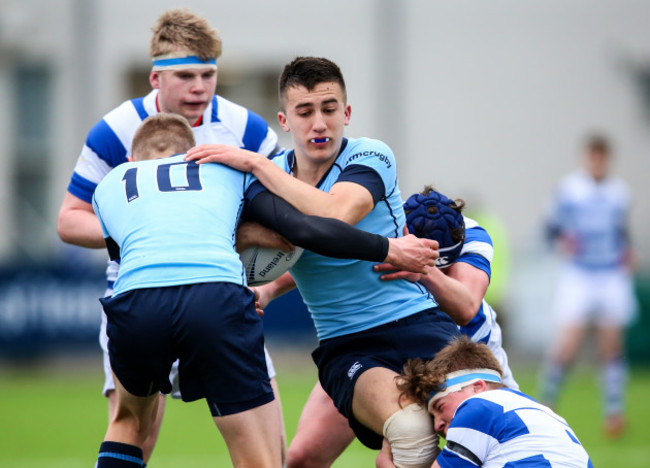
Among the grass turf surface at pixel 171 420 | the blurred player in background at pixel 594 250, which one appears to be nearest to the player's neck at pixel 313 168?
the grass turf surface at pixel 171 420

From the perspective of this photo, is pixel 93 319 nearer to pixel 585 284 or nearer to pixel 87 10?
pixel 585 284

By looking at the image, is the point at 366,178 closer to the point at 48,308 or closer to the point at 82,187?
the point at 82,187

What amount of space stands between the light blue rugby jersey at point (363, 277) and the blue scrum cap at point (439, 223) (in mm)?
147

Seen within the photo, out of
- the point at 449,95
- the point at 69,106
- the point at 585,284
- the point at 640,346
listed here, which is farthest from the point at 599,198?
the point at 69,106

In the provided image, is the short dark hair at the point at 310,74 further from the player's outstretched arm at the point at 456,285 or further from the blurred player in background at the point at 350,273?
the player's outstretched arm at the point at 456,285

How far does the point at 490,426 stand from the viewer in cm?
388

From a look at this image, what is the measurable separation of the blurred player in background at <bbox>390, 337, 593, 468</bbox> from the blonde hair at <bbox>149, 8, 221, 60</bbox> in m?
2.11

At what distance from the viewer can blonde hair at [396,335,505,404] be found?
4.17 meters

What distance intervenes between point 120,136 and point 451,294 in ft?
6.36

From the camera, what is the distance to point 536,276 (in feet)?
51.4

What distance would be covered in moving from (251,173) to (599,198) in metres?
7.01

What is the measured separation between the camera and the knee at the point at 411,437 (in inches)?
164

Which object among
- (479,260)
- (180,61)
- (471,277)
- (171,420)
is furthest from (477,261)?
(171,420)

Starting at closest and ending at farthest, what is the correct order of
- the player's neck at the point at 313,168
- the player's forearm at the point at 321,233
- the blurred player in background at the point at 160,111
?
1. the player's forearm at the point at 321,233
2. the player's neck at the point at 313,168
3. the blurred player in background at the point at 160,111
